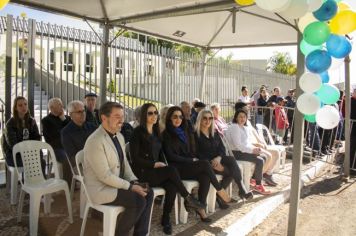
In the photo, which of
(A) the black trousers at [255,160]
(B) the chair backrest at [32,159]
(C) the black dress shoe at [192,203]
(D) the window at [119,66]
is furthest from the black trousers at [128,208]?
(D) the window at [119,66]

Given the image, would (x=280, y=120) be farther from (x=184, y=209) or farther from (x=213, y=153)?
(x=184, y=209)

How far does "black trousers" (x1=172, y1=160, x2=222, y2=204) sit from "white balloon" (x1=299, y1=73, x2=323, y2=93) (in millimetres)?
1595

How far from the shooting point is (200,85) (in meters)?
10.5

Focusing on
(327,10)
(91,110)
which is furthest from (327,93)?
(91,110)

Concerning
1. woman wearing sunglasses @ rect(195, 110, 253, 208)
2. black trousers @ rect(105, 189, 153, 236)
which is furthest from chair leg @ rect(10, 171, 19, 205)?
woman wearing sunglasses @ rect(195, 110, 253, 208)

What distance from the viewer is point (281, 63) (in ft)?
142

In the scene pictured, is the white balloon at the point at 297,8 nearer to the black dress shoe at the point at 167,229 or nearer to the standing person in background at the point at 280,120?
the black dress shoe at the point at 167,229

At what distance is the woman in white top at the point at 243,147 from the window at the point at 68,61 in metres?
3.54

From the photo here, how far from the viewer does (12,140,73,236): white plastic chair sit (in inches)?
159

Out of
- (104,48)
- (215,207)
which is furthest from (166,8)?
(215,207)

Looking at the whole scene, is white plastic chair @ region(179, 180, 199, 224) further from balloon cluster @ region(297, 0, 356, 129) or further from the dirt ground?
balloon cluster @ region(297, 0, 356, 129)

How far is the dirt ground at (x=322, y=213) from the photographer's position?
4.86 meters

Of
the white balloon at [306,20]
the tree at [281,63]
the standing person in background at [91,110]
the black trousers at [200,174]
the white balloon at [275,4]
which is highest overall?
the tree at [281,63]

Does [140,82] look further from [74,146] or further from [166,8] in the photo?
[74,146]
